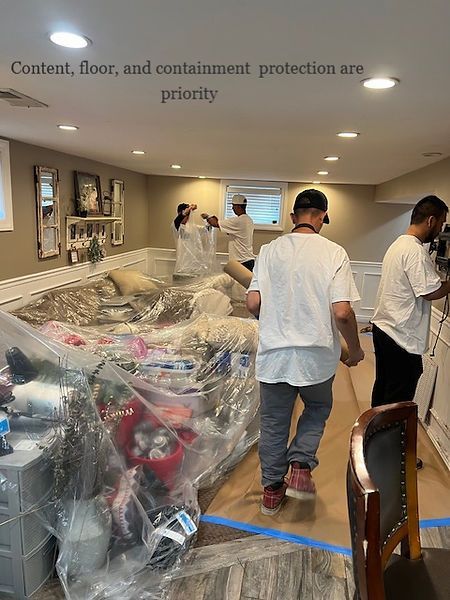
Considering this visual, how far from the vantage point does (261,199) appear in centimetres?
673

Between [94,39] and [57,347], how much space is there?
109cm

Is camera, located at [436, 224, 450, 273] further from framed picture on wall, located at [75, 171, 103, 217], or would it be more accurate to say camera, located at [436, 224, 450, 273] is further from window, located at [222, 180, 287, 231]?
window, located at [222, 180, 287, 231]

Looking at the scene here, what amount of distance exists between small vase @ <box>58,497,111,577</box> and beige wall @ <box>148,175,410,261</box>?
5.42 meters

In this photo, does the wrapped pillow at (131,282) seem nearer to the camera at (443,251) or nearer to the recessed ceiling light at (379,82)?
the camera at (443,251)

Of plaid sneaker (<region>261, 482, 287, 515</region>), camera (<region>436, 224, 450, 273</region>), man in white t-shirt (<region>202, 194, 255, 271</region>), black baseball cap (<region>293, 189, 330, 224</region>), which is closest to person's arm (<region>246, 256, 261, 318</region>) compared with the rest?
black baseball cap (<region>293, 189, 330, 224</region>)

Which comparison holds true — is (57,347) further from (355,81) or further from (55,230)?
(55,230)

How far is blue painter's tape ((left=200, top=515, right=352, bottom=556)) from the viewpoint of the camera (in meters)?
1.93

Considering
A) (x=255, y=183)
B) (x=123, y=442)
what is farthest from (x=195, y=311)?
(x=255, y=183)

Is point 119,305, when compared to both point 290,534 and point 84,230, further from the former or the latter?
point 290,534

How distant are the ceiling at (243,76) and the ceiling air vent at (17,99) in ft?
0.22

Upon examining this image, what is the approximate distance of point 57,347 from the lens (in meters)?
1.71

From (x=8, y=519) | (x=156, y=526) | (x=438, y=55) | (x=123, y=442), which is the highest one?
(x=438, y=55)

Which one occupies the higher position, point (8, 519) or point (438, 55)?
point (438, 55)

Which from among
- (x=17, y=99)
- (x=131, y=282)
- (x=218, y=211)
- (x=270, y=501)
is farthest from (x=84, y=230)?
(x=270, y=501)
